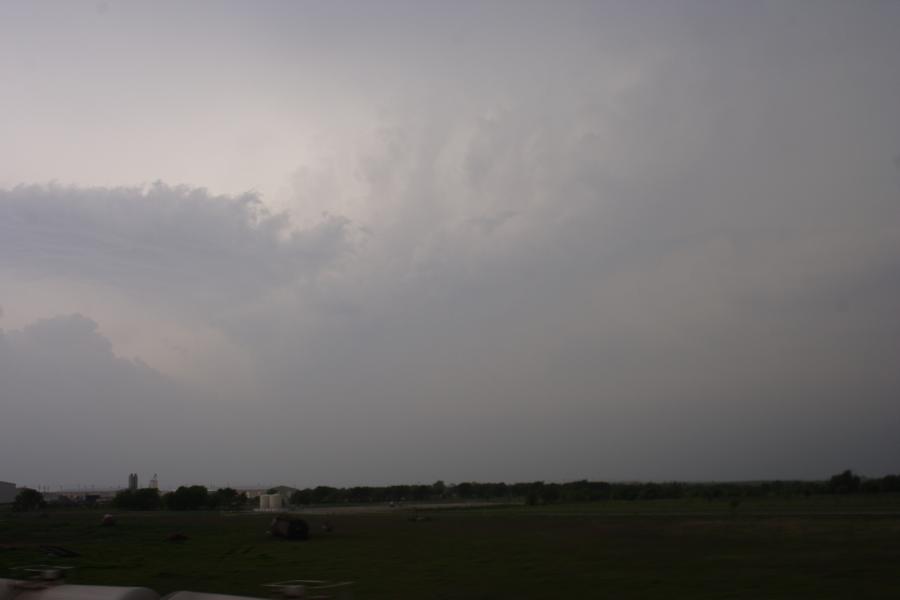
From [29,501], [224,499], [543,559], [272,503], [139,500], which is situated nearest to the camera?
[543,559]

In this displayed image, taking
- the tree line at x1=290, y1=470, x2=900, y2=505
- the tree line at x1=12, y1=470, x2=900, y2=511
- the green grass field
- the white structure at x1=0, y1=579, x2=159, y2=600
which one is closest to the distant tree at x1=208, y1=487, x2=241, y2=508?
the tree line at x1=12, y1=470, x2=900, y2=511

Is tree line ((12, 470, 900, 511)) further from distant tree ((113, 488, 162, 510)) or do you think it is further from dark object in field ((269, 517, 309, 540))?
dark object in field ((269, 517, 309, 540))

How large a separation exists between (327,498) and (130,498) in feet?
132

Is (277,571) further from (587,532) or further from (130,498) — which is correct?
(130,498)

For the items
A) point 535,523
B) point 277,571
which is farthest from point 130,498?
point 277,571

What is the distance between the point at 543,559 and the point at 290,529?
18205 mm

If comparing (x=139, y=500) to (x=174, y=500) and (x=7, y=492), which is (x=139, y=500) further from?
(x=7, y=492)

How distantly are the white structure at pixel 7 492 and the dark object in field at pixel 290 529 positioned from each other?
404 feet

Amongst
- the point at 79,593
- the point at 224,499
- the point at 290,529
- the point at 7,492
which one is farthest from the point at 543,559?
the point at 7,492

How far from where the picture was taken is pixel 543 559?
93.7 feet

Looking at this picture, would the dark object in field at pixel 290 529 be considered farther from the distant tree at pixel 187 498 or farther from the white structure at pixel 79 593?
the distant tree at pixel 187 498

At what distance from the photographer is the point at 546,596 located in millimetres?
20219

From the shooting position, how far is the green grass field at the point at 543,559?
21.0 metres

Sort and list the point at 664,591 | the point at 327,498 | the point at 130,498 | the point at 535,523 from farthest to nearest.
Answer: the point at 327,498
the point at 130,498
the point at 535,523
the point at 664,591
